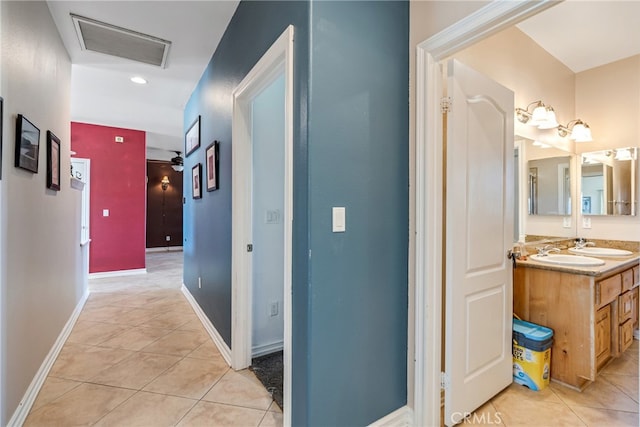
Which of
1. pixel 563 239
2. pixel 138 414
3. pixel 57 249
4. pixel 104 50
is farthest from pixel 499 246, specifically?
pixel 104 50

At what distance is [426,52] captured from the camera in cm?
150

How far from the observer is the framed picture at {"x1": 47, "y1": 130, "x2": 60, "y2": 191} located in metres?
2.22

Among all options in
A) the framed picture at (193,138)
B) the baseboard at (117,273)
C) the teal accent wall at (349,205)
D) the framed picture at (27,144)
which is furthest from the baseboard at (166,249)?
the teal accent wall at (349,205)

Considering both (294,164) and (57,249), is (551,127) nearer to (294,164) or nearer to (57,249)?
(294,164)

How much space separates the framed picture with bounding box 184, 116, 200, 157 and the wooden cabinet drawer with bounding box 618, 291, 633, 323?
394cm

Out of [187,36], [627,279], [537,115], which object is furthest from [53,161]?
[627,279]

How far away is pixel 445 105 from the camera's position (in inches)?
62.2

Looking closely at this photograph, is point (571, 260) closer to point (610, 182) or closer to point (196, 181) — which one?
point (610, 182)

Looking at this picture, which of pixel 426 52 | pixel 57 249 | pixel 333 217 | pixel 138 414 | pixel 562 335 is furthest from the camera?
pixel 57 249

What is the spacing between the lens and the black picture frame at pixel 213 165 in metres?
2.56

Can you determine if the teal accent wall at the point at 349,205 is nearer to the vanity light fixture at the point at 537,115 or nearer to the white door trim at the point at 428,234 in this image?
the white door trim at the point at 428,234

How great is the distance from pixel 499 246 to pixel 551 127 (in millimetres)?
1518

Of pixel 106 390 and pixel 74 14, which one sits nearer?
pixel 106 390

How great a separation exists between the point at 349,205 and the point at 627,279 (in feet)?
7.91
